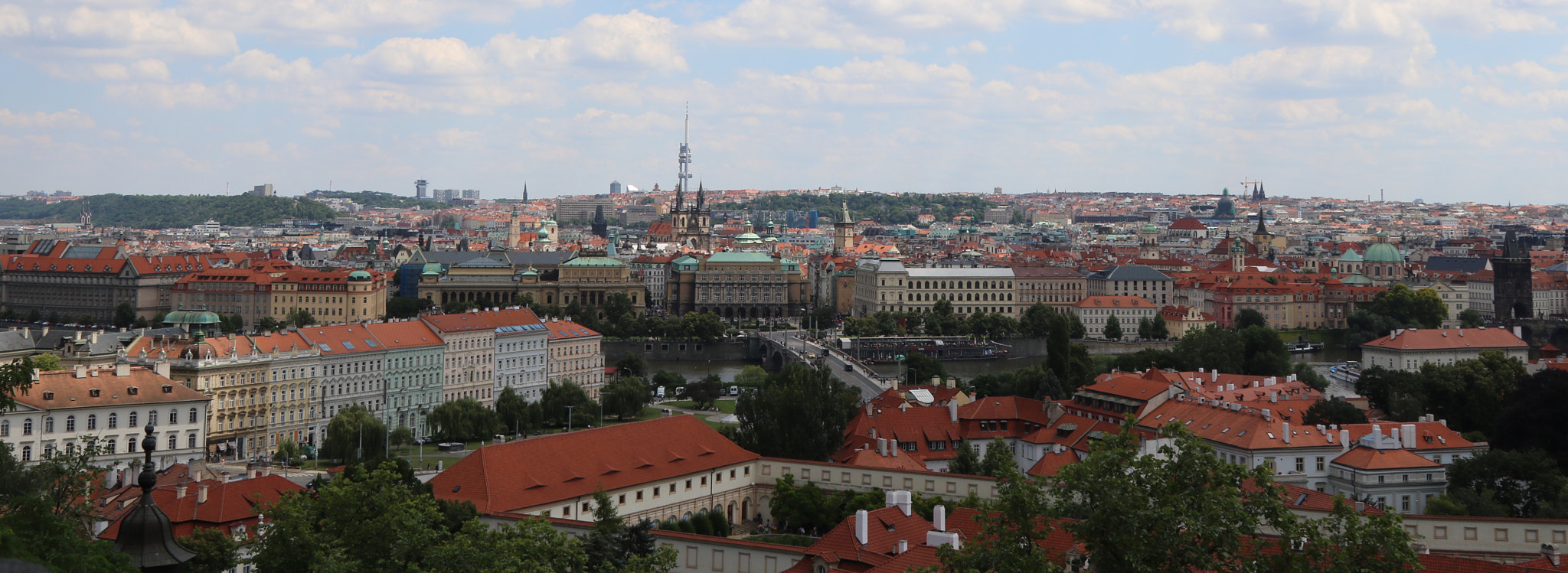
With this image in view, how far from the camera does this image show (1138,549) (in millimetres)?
15711

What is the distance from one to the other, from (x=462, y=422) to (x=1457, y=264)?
93894 millimetres

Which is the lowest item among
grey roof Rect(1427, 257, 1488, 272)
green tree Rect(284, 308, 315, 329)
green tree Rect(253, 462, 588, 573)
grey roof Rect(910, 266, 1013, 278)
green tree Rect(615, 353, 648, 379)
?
green tree Rect(615, 353, 648, 379)

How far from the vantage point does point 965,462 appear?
1457 inches

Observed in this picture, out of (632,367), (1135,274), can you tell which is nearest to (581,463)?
(632,367)

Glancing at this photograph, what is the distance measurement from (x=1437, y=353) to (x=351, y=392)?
134 ft

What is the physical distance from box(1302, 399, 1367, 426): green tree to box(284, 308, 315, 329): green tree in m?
52.6

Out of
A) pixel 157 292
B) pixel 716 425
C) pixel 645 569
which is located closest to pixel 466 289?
pixel 157 292

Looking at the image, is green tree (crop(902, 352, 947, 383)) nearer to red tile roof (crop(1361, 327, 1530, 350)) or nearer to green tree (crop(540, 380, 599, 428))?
red tile roof (crop(1361, 327, 1530, 350))

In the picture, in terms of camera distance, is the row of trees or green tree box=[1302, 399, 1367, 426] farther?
green tree box=[1302, 399, 1367, 426]

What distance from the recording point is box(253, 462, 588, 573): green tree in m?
18.1

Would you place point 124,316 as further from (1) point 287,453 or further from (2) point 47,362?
(1) point 287,453

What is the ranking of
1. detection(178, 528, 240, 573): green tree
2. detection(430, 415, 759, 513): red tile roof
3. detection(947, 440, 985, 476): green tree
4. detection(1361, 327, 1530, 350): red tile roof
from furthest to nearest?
detection(1361, 327, 1530, 350): red tile roof, detection(947, 440, 985, 476): green tree, detection(430, 415, 759, 513): red tile roof, detection(178, 528, 240, 573): green tree

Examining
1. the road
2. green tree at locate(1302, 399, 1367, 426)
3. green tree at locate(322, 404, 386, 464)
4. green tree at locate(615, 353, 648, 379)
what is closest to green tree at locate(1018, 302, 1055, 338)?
the road

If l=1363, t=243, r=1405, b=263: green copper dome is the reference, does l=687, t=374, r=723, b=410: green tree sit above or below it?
below
